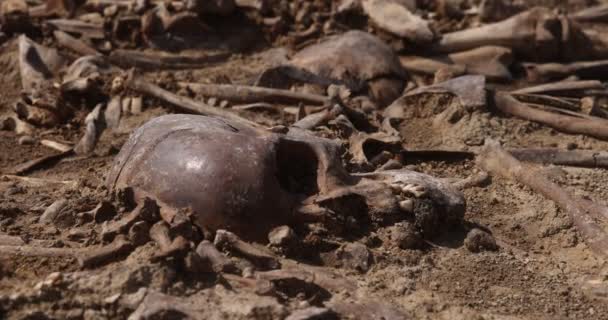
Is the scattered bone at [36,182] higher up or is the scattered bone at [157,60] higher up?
the scattered bone at [36,182]

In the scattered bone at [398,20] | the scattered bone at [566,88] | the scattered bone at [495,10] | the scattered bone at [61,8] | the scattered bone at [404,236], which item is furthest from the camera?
the scattered bone at [61,8]

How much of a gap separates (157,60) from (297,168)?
316cm

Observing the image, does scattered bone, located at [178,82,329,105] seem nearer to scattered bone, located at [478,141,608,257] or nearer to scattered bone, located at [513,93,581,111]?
scattered bone, located at [478,141,608,257]

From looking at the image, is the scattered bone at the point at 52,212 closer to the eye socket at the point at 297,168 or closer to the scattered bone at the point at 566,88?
the eye socket at the point at 297,168

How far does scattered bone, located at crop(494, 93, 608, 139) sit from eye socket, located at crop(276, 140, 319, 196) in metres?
2.40

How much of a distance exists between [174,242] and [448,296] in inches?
49.2

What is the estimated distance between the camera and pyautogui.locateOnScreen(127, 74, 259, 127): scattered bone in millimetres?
6207

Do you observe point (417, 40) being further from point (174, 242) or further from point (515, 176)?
point (174, 242)

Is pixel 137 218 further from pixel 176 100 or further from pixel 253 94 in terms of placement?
pixel 253 94

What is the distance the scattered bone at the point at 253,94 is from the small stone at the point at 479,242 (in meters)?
2.13

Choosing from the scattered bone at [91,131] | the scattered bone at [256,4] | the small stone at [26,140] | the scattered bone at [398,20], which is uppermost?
the scattered bone at [398,20]

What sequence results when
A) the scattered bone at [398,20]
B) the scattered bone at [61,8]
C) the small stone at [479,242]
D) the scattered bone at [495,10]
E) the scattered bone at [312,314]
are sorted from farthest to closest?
the scattered bone at [61,8] → the scattered bone at [495,10] → the scattered bone at [398,20] → the small stone at [479,242] → the scattered bone at [312,314]

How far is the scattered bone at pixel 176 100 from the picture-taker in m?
6.21

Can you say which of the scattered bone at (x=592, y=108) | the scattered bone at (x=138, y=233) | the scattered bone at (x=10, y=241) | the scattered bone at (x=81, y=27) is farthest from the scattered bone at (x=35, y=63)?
the scattered bone at (x=592, y=108)
